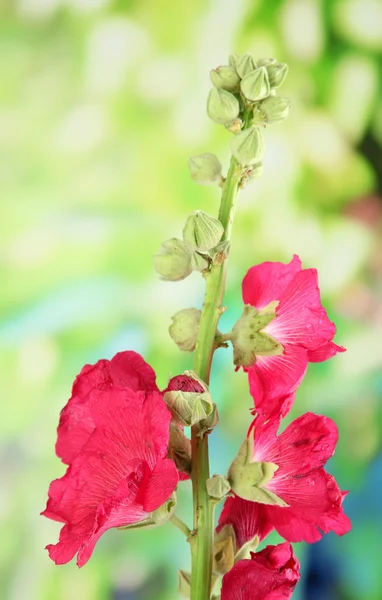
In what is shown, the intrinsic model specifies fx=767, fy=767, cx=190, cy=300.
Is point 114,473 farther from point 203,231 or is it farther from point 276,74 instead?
point 276,74

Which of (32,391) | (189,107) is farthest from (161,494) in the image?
(189,107)

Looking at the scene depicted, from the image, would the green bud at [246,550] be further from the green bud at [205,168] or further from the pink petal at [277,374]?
the green bud at [205,168]

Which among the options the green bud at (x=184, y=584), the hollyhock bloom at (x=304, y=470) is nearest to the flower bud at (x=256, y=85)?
the hollyhock bloom at (x=304, y=470)

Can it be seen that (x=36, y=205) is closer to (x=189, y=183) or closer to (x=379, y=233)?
(x=189, y=183)

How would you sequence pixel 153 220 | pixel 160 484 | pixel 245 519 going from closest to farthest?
pixel 160 484
pixel 245 519
pixel 153 220

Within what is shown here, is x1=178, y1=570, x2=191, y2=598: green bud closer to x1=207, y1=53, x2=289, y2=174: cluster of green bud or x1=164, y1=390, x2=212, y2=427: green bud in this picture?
x1=164, y1=390, x2=212, y2=427: green bud

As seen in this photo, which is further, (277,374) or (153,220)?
(153,220)

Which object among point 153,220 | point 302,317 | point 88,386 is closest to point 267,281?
point 302,317
